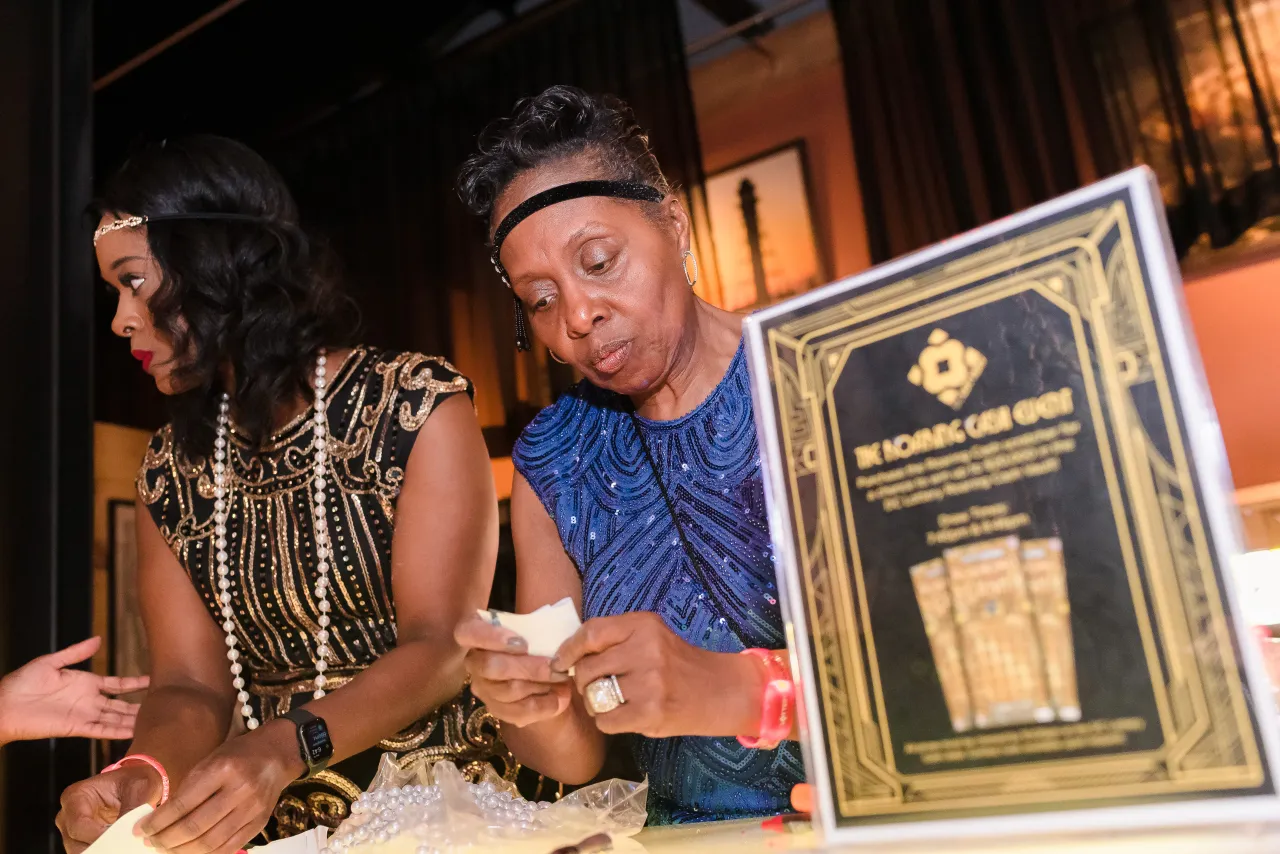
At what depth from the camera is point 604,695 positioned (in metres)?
0.67

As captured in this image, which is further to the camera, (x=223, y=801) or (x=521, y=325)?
(x=521, y=325)

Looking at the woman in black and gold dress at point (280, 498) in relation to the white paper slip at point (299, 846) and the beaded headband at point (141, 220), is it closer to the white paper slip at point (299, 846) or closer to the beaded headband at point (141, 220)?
the beaded headband at point (141, 220)

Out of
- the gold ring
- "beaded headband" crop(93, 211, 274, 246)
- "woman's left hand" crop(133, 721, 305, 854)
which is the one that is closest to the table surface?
the gold ring

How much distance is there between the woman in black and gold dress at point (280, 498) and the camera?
4.39 ft

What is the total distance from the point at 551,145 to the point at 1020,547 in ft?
2.69

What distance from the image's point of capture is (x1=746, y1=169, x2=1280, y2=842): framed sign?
45cm

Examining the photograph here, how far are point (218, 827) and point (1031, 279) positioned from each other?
2.61 feet

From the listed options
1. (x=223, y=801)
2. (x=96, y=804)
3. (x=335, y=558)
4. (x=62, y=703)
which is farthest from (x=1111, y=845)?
(x=62, y=703)

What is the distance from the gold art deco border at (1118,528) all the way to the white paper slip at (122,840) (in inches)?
23.9

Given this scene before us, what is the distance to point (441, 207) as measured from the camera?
12.0 ft

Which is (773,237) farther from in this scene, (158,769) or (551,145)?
(158,769)

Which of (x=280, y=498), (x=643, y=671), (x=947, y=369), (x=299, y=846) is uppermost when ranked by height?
(x=280, y=498)

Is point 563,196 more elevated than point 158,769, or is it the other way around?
point 563,196

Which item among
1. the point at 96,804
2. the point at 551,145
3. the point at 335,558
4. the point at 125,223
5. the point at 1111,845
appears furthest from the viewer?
the point at 125,223
